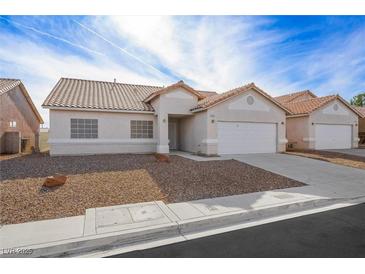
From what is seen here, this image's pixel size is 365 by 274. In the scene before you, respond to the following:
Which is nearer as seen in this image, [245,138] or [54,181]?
[54,181]

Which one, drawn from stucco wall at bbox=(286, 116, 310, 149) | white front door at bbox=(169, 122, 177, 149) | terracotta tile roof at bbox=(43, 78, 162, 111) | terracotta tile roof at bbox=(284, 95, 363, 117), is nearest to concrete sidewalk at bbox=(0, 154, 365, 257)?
terracotta tile roof at bbox=(43, 78, 162, 111)

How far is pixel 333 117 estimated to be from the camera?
17984 mm

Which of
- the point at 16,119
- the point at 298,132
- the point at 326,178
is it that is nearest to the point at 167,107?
the point at 326,178

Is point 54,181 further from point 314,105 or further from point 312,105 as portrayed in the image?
point 312,105

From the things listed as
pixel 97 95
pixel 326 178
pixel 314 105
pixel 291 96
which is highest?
pixel 291 96

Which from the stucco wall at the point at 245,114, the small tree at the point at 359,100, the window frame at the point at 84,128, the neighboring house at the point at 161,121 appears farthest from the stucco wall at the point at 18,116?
the small tree at the point at 359,100

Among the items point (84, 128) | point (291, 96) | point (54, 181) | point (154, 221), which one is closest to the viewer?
point (154, 221)

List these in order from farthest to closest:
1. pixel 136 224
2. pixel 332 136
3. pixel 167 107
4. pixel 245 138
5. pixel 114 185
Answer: pixel 332 136, pixel 245 138, pixel 167 107, pixel 114 185, pixel 136 224

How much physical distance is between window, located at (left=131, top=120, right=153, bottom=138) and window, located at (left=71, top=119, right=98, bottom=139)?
2.34m

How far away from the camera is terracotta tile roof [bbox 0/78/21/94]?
619 inches

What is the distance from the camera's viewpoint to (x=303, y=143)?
17.5 m

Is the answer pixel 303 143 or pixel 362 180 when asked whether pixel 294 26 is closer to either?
pixel 362 180

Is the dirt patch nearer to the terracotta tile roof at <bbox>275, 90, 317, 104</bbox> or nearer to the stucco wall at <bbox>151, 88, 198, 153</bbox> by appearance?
the stucco wall at <bbox>151, 88, 198, 153</bbox>

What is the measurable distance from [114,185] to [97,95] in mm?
10535
